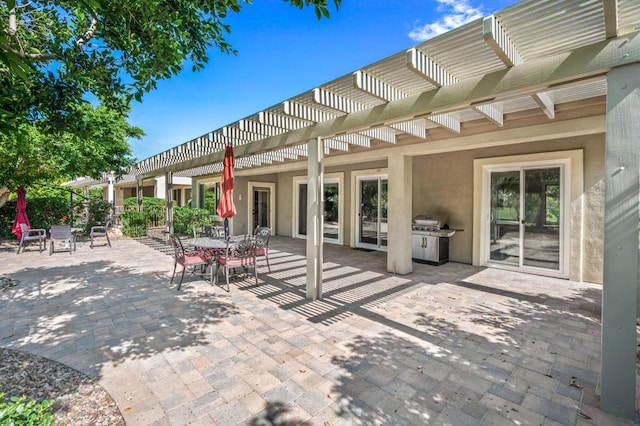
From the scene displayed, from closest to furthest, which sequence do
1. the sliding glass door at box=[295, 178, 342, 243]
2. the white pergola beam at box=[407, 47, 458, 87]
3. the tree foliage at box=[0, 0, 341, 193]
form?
the white pergola beam at box=[407, 47, 458, 87], the tree foliage at box=[0, 0, 341, 193], the sliding glass door at box=[295, 178, 342, 243]

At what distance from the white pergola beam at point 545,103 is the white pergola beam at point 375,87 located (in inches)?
64.6

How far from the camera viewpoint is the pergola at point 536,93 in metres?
2.13

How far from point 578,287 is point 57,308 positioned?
8.56 meters

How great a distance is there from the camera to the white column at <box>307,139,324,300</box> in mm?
4648

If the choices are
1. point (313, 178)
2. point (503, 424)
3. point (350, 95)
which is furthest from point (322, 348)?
point (350, 95)

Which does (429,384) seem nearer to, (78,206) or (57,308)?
(57,308)

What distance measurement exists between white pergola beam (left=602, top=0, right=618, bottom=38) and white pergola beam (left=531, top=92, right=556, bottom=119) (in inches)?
55.0

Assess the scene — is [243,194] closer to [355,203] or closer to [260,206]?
[260,206]

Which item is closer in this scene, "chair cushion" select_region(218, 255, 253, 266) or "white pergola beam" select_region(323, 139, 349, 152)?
"chair cushion" select_region(218, 255, 253, 266)

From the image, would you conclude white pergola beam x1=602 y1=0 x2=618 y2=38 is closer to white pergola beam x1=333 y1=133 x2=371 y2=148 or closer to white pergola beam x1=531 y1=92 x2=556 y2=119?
white pergola beam x1=531 y1=92 x2=556 y2=119

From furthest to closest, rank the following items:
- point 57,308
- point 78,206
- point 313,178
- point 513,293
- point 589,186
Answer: point 78,206 < point 589,186 < point 513,293 < point 313,178 < point 57,308

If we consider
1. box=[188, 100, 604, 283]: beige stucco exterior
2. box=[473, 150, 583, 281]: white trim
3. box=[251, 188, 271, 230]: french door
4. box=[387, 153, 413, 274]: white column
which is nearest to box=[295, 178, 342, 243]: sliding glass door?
box=[188, 100, 604, 283]: beige stucco exterior

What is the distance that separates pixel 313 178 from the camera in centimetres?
466

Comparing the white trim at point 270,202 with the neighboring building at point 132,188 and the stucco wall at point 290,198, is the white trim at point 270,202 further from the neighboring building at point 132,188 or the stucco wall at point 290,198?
the neighboring building at point 132,188
